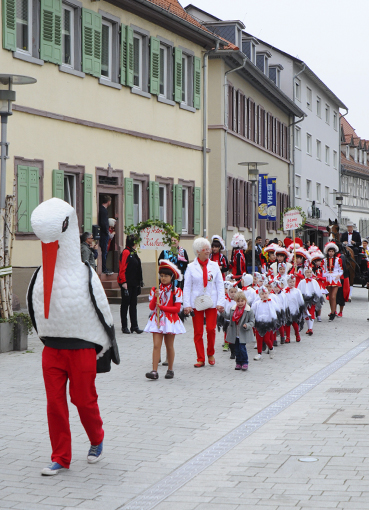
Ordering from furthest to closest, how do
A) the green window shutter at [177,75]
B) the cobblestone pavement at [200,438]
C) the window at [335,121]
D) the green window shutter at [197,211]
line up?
the window at [335,121], the green window shutter at [197,211], the green window shutter at [177,75], the cobblestone pavement at [200,438]

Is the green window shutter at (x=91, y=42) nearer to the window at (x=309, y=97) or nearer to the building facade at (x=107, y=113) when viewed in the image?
the building facade at (x=107, y=113)

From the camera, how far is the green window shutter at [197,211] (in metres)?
27.8

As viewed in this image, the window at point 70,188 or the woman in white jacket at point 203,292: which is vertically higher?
the window at point 70,188

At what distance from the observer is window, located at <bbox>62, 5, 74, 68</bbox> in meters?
20.5

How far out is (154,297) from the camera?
1061 cm

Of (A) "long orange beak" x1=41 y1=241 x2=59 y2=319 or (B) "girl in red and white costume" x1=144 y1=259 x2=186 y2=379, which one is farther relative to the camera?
(B) "girl in red and white costume" x1=144 y1=259 x2=186 y2=379

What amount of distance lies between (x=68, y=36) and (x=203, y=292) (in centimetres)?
1130

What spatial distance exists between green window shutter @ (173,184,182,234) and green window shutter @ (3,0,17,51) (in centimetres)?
A: 918

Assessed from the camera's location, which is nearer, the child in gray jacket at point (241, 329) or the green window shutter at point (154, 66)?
the child in gray jacket at point (241, 329)

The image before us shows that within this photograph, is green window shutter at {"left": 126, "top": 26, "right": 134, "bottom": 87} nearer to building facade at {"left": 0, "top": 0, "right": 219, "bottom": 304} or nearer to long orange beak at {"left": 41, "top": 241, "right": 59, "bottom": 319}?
building facade at {"left": 0, "top": 0, "right": 219, "bottom": 304}

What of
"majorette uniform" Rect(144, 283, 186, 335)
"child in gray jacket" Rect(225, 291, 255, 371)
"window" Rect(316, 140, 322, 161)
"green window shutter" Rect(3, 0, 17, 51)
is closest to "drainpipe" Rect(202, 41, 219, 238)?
"green window shutter" Rect(3, 0, 17, 51)

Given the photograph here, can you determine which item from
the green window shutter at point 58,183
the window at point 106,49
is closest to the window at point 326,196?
the window at point 106,49

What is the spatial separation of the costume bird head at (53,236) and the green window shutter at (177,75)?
2026 centimetres

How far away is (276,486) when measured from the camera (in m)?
5.69
